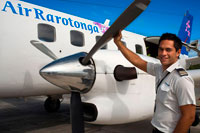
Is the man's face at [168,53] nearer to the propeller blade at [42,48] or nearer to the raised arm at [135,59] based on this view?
the raised arm at [135,59]

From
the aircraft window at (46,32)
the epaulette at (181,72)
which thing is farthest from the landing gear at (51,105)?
the epaulette at (181,72)

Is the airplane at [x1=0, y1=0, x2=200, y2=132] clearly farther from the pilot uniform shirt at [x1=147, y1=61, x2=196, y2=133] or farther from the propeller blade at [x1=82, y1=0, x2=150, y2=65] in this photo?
the pilot uniform shirt at [x1=147, y1=61, x2=196, y2=133]

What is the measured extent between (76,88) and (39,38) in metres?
2.00

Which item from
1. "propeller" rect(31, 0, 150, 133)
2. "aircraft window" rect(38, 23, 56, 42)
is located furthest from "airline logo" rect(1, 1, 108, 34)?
"propeller" rect(31, 0, 150, 133)

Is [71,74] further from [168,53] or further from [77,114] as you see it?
[168,53]

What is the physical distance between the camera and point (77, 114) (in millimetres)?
2807

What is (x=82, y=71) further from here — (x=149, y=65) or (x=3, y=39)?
(x=3, y=39)

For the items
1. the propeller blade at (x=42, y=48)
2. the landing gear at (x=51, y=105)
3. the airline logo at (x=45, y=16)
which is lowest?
the landing gear at (x=51, y=105)

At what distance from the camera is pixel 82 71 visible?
8.93 feet

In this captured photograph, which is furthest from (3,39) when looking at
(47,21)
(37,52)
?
(47,21)

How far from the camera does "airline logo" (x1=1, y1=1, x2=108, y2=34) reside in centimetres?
393

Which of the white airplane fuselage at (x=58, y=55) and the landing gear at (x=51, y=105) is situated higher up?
the white airplane fuselage at (x=58, y=55)

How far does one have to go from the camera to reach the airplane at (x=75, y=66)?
2711 millimetres

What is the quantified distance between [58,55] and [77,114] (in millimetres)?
2014
